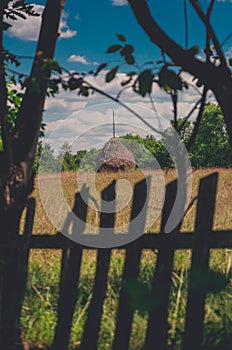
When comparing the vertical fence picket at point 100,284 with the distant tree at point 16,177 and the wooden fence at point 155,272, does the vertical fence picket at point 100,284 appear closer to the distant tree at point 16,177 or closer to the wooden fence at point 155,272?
the wooden fence at point 155,272

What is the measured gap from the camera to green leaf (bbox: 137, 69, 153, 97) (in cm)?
300

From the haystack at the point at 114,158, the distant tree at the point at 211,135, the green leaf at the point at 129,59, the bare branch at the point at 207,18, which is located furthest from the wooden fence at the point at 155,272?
the distant tree at the point at 211,135

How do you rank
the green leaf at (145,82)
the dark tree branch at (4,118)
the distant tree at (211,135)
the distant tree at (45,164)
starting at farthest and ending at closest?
the distant tree at (211,135), the distant tree at (45,164), the dark tree branch at (4,118), the green leaf at (145,82)

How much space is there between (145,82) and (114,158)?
18.3 meters

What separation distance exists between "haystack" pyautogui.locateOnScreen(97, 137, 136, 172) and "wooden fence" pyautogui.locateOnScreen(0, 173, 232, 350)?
16.8m

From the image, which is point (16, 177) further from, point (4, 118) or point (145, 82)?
point (145, 82)

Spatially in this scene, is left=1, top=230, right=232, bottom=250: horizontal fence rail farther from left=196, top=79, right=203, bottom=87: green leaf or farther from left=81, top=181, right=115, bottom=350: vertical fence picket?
left=196, top=79, right=203, bottom=87: green leaf

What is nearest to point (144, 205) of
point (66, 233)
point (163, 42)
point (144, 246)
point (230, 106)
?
point (144, 246)

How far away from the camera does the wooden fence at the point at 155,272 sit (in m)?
3.10

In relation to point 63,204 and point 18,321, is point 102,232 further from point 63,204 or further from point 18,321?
point 63,204


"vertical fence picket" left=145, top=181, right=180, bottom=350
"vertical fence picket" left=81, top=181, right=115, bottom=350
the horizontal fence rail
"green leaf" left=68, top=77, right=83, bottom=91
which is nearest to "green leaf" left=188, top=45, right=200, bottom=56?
"green leaf" left=68, top=77, right=83, bottom=91

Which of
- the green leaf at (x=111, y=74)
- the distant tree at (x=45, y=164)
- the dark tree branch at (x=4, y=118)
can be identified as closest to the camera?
the green leaf at (x=111, y=74)

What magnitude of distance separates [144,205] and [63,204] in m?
5.45

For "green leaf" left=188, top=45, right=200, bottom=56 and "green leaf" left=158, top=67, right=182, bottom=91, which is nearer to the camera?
"green leaf" left=158, top=67, right=182, bottom=91
